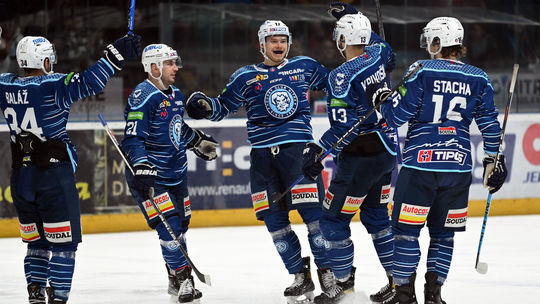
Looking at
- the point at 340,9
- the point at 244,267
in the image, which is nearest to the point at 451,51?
the point at 340,9

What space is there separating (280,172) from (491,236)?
2.99 metres

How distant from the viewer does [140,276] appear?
21.8 ft

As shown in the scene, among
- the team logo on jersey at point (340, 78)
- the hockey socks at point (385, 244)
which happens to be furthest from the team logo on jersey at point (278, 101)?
the hockey socks at point (385, 244)

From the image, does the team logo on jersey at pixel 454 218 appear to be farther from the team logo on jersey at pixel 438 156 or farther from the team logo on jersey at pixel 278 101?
the team logo on jersey at pixel 278 101

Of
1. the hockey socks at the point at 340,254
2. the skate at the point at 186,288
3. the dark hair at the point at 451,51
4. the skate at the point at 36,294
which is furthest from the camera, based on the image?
the skate at the point at 186,288

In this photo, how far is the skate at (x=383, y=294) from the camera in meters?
5.61

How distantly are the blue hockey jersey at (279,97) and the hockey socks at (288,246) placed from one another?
49 centimetres

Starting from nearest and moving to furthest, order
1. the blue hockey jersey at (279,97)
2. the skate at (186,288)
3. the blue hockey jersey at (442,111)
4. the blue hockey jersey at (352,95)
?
the blue hockey jersey at (442,111) < the blue hockey jersey at (352,95) < the blue hockey jersey at (279,97) < the skate at (186,288)

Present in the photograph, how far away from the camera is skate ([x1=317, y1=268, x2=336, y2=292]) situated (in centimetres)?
557

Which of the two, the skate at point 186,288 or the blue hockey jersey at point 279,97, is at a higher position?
the blue hockey jersey at point 279,97

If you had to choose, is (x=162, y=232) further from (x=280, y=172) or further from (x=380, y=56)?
(x=380, y=56)

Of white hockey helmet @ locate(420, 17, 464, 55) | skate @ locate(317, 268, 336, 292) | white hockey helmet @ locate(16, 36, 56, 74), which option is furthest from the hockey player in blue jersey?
white hockey helmet @ locate(420, 17, 464, 55)

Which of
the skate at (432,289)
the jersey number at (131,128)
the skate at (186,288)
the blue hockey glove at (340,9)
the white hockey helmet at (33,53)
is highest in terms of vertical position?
the blue hockey glove at (340,9)

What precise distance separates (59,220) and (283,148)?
1296mm
